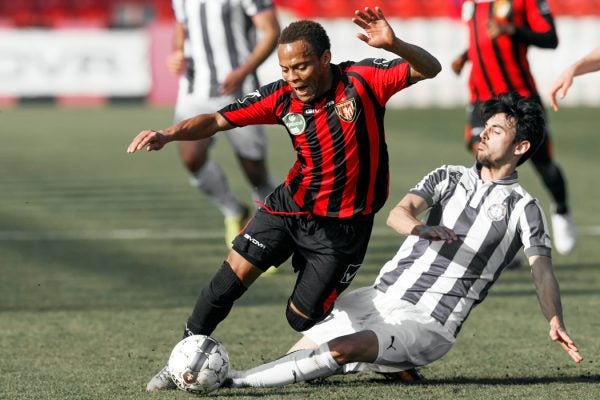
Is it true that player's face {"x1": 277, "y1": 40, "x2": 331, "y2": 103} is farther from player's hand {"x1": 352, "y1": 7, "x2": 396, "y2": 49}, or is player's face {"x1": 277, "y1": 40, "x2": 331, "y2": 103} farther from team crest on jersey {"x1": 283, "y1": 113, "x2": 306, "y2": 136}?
player's hand {"x1": 352, "y1": 7, "x2": 396, "y2": 49}

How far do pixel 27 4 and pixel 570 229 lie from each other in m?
20.1

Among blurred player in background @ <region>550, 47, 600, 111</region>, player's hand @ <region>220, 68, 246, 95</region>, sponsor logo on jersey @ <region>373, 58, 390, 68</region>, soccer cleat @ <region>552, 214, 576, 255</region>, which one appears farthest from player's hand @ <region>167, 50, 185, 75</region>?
sponsor logo on jersey @ <region>373, 58, 390, 68</region>

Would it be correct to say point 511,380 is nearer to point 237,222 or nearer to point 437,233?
point 437,233

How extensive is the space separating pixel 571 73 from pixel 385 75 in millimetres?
1150

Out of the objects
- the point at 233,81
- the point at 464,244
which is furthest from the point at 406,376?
the point at 233,81

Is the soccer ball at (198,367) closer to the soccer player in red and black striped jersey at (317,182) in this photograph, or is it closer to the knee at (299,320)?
the soccer player in red and black striped jersey at (317,182)

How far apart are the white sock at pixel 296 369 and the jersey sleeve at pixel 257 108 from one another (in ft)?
3.15

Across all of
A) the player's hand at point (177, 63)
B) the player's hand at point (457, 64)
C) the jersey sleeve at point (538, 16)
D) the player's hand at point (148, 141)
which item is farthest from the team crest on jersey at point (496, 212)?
the player's hand at point (177, 63)

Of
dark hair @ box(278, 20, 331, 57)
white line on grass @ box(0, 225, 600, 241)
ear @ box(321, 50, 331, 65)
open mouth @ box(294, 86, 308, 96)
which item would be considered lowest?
white line on grass @ box(0, 225, 600, 241)

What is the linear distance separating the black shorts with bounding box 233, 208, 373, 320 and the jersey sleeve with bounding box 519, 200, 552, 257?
0.65 meters

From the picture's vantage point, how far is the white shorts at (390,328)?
15.9 ft

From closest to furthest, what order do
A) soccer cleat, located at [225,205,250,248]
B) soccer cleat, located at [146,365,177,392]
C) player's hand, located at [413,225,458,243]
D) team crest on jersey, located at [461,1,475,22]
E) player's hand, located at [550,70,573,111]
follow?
player's hand, located at [413,225,458,243] → soccer cleat, located at [146,365,177,392] → player's hand, located at [550,70,573,111] → team crest on jersey, located at [461,1,475,22] → soccer cleat, located at [225,205,250,248]

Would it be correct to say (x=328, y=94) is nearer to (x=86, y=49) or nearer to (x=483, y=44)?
(x=483, y=44)

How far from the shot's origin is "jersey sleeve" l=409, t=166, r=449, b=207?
5074 millimetres
